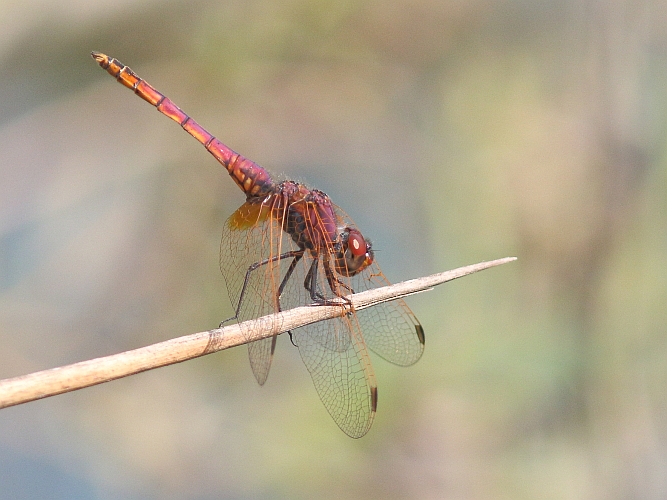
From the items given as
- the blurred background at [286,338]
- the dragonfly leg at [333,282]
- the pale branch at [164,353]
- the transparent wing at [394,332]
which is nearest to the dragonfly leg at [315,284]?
the dragonfly leg at [333,282]

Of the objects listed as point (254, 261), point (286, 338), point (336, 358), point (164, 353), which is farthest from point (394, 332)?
point (286, 338)

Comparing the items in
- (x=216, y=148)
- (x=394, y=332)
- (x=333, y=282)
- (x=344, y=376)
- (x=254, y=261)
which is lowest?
(x=344, y=376)

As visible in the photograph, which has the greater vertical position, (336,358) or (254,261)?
(254,261)

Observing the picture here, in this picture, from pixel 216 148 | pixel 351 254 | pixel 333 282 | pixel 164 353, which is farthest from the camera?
pixel 216 148

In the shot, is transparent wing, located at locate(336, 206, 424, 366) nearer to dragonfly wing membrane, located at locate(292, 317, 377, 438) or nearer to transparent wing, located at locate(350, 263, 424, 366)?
transparent wing, located at locate(350, 263, 424, 366)

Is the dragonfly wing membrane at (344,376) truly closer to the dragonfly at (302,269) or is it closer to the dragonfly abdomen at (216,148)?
the dragonfly at (302,269)

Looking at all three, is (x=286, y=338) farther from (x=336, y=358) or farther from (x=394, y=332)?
(x=336, y=358)

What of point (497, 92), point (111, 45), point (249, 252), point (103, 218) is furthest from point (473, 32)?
point (249, 252)
